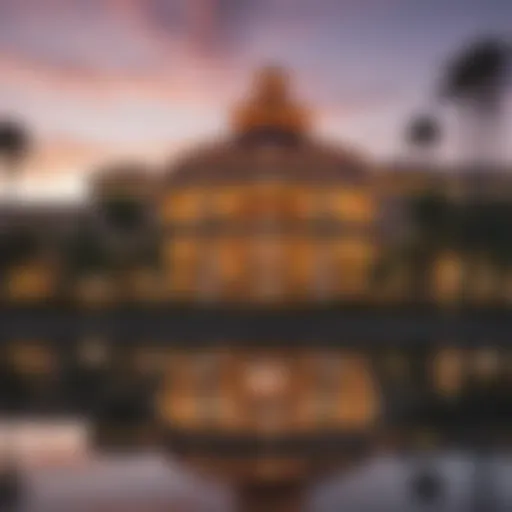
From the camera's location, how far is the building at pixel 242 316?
12.4 m

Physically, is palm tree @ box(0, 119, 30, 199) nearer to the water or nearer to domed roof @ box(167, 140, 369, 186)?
domed roof @ box(167, 140, 369, 186)

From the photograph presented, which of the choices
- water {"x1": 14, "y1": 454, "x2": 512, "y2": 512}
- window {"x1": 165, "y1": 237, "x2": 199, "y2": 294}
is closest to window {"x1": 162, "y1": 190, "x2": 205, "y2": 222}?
window {"x1": 165, "y1": 237, "x2": 199, "y2": 294}

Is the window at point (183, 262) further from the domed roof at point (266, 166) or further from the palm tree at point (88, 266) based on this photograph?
the palm tree at point (88, 266)

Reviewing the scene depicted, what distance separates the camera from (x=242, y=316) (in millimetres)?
28469

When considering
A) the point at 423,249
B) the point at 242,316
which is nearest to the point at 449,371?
the point at 242,316

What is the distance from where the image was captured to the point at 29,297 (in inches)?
1410

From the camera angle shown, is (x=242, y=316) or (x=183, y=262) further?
(x=183, y=262)

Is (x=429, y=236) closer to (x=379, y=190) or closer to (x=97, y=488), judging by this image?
(x=379, y=190)

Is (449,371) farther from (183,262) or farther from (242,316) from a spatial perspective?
(183,262)

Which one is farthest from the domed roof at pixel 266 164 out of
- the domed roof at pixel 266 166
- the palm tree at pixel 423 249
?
the palm tree at pixel 423 249

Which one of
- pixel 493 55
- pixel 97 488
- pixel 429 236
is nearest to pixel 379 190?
pixel 429 236

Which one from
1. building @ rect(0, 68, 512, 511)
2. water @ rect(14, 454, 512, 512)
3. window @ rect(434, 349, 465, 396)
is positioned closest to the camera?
water @ rect(14, 454, 512, 512)

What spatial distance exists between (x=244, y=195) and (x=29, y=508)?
33880 millimetres

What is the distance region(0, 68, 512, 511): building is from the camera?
1242 centimetres
